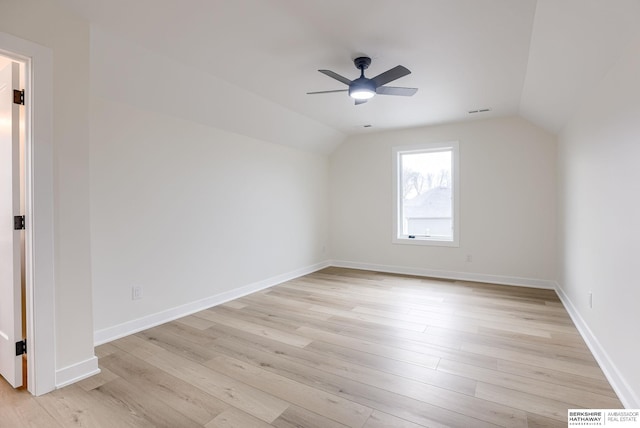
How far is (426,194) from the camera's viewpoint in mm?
5441

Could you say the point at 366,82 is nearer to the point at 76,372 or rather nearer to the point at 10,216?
the point at 10,216

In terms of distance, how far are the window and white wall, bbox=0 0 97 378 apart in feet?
14.7

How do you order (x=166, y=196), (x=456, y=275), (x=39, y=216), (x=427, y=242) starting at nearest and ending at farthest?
(x=39, y=216), (x=166, y=196), (x=456, y=275), (x=427, y=242)

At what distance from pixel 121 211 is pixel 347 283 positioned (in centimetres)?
321

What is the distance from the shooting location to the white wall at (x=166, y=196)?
2.76m

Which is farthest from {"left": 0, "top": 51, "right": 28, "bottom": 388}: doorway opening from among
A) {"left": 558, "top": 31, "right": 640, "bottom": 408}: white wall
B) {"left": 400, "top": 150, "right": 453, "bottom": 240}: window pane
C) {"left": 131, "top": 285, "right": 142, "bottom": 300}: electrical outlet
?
{"left": 400, "top": 150, "right": 453, "bottom": 240}: window pane

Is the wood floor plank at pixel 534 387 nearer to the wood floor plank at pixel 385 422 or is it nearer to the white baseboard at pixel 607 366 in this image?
the white baseboard at pixel 607 366

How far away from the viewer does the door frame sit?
1.95 meters

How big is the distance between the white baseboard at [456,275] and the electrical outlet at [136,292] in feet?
12.4

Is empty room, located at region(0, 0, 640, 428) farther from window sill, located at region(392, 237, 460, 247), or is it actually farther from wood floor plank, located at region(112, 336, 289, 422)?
window sill, located at region(392, 237, 460, 247)

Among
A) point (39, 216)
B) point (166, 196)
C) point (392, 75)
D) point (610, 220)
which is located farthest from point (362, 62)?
point (39, 216)

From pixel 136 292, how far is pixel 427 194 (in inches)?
178

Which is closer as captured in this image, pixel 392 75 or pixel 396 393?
pixel 396 393

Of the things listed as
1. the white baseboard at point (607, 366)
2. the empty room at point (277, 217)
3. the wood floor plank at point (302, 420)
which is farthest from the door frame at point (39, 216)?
the white baseboard at point (607, 366)
